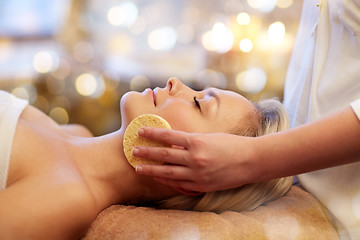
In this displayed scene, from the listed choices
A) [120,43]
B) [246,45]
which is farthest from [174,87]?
[120,43]

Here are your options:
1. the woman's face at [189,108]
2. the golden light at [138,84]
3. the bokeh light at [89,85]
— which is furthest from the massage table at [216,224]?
the golden light at [138,84]

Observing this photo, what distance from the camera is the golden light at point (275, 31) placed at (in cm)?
223

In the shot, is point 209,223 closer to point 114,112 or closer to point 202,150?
point 202,150

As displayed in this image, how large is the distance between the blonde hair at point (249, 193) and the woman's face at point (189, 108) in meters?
0.04

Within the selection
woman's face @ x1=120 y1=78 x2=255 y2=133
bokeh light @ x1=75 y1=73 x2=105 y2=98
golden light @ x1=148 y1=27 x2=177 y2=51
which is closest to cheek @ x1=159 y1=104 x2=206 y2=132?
woman's face @ x1=120 y1=78 x2=255 y2=133

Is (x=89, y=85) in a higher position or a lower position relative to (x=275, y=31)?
lower

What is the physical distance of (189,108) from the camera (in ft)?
3.49

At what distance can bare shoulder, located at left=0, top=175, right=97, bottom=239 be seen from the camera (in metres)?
0.82

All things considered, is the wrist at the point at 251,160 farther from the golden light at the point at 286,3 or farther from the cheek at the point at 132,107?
the golden light at the point at 286,3

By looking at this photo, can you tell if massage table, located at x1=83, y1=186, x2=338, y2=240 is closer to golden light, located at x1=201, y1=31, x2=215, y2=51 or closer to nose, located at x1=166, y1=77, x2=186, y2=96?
nose, located at x1=166, y1=77, x2=186, y2=96

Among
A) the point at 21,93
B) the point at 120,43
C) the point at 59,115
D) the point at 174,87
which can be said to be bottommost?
the point at 59,115

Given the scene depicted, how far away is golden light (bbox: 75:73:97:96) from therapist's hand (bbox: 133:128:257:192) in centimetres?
150

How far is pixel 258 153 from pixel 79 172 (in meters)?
0.51

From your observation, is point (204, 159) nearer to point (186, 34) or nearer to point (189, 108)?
point (189, 108)
